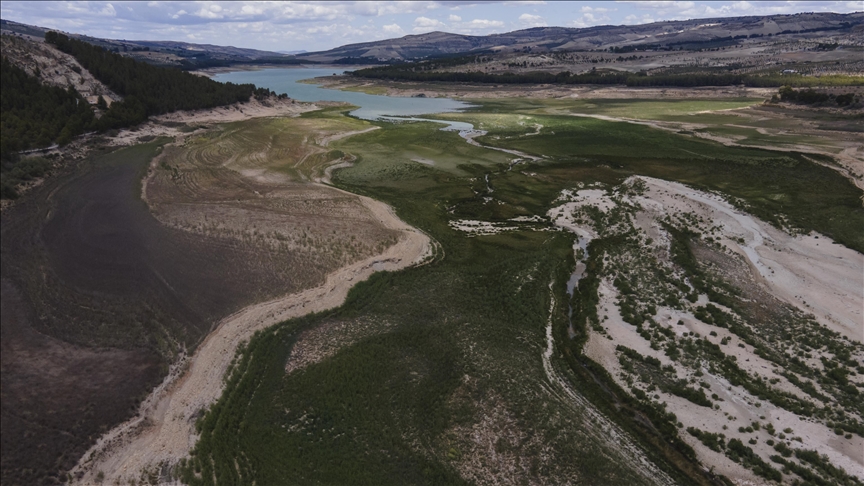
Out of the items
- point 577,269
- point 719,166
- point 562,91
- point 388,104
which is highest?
point 562,91

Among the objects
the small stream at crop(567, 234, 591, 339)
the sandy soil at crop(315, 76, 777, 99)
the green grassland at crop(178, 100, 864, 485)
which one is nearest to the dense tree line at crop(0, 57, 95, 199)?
the green grassland at crop(178, 100, 864, 485)

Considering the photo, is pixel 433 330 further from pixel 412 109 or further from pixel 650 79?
pixel 650 79

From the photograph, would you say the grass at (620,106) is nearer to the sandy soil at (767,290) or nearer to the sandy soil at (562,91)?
the sandy soil at (562,91)

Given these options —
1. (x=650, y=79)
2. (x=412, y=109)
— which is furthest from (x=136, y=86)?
(x=650, y=79)

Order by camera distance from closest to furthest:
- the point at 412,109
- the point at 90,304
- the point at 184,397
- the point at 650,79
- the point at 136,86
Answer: the point at 184,397 → the point at 90,304 → the point at 136,86 → the point at 412,109 → the point at 650,79

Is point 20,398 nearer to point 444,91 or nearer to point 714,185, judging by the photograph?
point 714,185

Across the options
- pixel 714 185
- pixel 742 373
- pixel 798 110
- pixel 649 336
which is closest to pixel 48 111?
pixel 649 336

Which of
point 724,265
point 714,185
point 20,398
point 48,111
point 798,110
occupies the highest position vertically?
point 798,110

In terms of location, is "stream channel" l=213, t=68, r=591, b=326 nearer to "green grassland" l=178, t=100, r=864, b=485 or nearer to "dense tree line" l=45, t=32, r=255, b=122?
"green grassland" l=178, t=100, r=864, b=485
